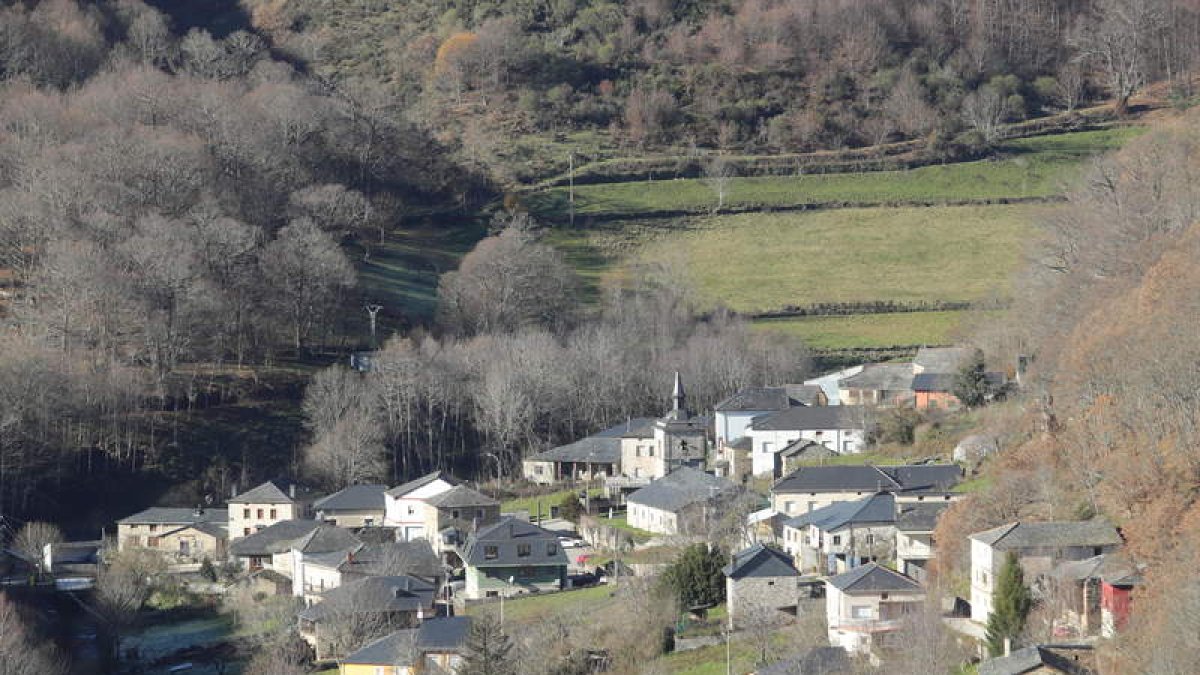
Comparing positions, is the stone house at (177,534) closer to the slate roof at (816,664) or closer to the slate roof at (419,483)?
the slate roof at (419,483)

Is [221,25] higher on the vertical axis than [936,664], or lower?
higher

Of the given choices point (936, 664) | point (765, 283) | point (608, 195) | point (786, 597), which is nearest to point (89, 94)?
point (608, 195)

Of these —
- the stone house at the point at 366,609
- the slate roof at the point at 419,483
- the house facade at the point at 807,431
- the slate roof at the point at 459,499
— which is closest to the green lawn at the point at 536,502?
the slate roof at the point at 419,483

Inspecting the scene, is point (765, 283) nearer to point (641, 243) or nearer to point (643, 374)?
point (641, 243)

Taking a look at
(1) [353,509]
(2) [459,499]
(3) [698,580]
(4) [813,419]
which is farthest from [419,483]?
(3) [698,580]

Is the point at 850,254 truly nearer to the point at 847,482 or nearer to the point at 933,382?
the point at 933,382

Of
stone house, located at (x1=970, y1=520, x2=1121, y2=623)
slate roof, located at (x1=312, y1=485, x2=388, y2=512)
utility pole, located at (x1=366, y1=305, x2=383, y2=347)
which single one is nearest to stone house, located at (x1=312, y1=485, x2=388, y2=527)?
slate roof, located at (x1=312, y1=485, x2=388, y2=512)
